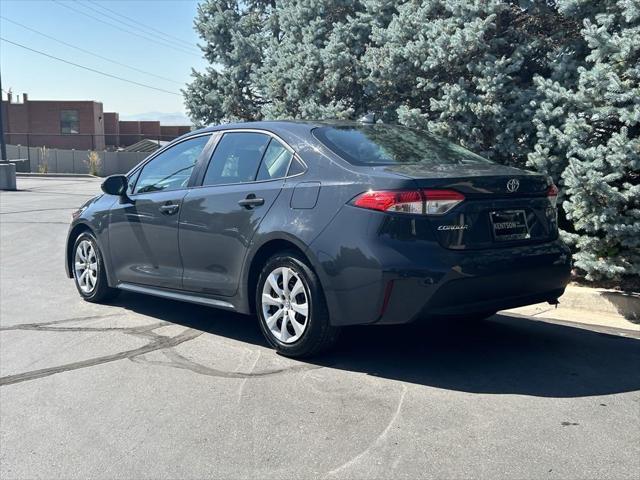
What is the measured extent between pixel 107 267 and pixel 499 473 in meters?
4.69

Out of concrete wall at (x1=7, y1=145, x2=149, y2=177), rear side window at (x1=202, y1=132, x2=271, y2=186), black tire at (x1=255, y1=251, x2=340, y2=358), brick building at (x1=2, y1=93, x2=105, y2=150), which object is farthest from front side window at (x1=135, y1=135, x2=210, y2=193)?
brick building at (x1=2, y1=93, x2=105, y2=150)

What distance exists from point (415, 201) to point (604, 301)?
2.91 metres

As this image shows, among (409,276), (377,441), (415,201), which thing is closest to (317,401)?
(377,441)

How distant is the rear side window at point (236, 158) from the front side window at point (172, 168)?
27 centimetres

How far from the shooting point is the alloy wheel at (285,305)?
16.6 ft

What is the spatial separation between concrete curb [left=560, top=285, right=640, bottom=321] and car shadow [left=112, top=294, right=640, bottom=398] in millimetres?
642

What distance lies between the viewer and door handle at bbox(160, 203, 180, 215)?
20.1 feet

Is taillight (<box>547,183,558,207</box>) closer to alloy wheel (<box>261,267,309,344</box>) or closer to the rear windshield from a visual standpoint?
the rear windshield

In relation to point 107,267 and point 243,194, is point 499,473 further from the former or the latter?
point 107,267

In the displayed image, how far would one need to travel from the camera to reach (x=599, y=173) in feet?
20.6

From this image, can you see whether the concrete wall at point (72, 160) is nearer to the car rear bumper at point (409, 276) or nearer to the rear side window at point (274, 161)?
the rear side window at point (274, 161)

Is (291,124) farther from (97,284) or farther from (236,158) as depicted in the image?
(97,284)

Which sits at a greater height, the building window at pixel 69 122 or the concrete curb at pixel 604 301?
the building window at pixel 69 122

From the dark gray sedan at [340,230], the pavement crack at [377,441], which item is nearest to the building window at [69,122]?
the dark gray sedan at [340,230]
